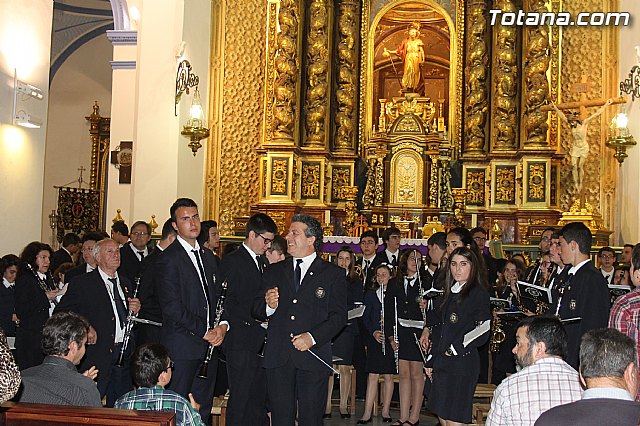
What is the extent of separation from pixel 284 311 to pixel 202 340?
2.11 ft

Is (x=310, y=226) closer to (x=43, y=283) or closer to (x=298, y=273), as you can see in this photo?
(x=298, y=273)

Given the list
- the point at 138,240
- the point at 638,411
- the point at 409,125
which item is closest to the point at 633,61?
the point at 409,125

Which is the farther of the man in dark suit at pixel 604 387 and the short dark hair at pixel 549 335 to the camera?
the short dark hair at pixel 549 335

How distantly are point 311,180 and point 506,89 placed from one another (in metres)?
3.88

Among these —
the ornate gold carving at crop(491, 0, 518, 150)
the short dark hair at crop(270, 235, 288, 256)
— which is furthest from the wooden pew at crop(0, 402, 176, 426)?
the ornate gold carving at crop(491, 0, 518, 150)

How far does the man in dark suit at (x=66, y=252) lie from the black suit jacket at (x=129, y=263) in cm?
135

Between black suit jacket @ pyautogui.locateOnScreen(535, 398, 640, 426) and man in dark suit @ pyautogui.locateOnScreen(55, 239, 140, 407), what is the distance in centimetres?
391

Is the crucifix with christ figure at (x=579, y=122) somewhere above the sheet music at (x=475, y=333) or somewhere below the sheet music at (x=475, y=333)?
above

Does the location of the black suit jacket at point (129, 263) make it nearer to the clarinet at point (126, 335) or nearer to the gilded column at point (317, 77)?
the clarinet at point (126, 335)

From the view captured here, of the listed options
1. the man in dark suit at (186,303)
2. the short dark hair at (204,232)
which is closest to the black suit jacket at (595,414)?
the man in dark suit at (186,303)

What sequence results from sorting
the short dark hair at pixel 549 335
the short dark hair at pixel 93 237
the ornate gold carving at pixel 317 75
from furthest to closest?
the ornate gold carving at pixel 317 75, the short dark hair at pixel 93 237, the short dark hair at pixel 549 335

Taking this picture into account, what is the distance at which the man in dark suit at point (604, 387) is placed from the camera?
3109 mm

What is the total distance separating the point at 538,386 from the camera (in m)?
4.05

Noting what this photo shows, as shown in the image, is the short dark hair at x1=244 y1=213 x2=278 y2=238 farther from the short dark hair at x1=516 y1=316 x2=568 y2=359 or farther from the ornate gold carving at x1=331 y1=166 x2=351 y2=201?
the ornate gold carving at x1=331 y1=166 x2=351 y2=201
